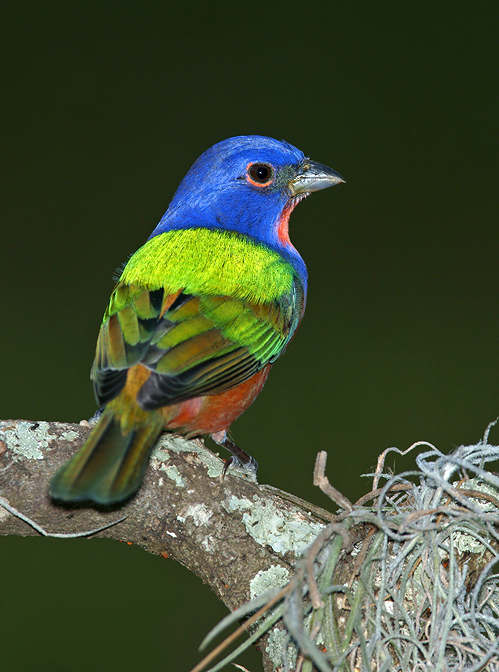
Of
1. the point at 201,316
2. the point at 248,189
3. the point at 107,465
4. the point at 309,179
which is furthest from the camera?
the point at 309,179

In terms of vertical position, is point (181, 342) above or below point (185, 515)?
above

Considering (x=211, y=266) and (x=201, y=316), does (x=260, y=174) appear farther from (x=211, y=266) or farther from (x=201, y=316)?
(x=201, y=316)

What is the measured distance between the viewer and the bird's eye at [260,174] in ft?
11.3

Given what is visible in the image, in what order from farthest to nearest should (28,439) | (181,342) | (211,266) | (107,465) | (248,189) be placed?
(248,189) < (211,266) < (181,342) < (28,439) < (107,465)

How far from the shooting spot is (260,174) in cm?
347

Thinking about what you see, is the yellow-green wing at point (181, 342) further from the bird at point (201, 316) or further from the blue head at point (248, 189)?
the blue head at point (248, 189)

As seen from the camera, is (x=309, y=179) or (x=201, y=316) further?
(x=309, y=179)

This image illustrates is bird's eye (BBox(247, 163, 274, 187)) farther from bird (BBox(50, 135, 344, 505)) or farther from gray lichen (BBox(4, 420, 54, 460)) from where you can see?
gray lichen (BBox(4, 420, 54, 460))

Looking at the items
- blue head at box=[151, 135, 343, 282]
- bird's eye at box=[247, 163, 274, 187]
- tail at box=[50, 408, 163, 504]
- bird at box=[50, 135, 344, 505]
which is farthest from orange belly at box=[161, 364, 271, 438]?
bird's eye at box=[247, 163, 274, 187]

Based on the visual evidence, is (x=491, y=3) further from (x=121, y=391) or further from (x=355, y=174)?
(x=121, y=391)

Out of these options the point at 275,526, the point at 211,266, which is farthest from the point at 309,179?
the point at 275,526

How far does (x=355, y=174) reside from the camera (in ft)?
20.4

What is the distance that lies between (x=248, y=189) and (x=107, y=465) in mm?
1856

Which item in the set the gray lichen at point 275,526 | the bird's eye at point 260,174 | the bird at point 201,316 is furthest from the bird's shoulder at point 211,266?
the gray lichen at point 275,526
